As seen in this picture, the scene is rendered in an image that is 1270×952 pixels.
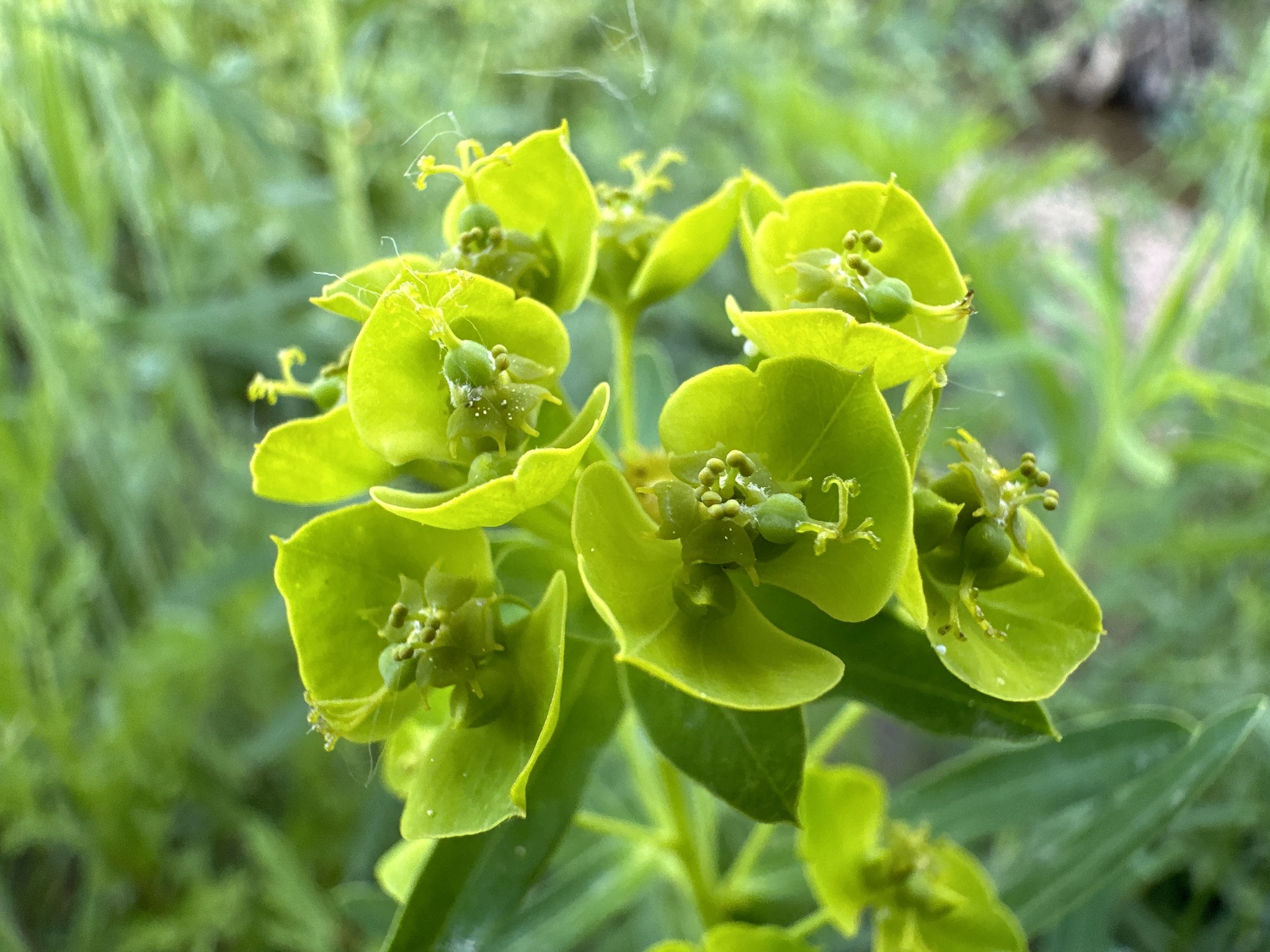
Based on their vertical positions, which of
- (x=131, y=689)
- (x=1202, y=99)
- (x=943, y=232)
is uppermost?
(x=1202, y=99)

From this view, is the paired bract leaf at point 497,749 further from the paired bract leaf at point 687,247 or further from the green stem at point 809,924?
the green stem at point 809,924

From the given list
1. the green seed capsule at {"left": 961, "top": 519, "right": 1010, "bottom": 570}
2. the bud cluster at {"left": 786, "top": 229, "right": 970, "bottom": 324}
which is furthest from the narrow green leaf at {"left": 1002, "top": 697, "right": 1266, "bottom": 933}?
the bud cluster at {"left": 786, "top": 229, "right": 970, "bottom": 324}

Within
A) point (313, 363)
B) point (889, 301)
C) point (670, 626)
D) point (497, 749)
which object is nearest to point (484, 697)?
point (497, 749)

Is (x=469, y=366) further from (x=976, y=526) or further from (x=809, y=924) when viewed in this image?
(x=809, y=924)

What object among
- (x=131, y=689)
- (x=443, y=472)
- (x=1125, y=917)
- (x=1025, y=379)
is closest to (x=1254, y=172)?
(x=1025, y=379)

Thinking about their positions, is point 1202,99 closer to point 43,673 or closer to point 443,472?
point 443,472
